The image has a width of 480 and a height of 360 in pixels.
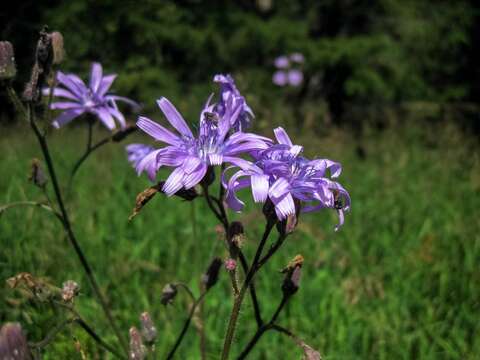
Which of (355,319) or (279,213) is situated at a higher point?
(279,213)

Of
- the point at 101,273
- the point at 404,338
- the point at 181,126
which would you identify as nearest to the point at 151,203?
the point at 101,273

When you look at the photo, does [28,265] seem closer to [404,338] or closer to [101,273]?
[101,273]

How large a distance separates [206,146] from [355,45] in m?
10.1

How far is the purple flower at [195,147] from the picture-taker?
53.2 inches

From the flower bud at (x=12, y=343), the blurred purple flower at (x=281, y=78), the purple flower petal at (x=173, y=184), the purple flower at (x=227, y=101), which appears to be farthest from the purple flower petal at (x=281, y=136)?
the blurred purple flower at (x=281, y=78)

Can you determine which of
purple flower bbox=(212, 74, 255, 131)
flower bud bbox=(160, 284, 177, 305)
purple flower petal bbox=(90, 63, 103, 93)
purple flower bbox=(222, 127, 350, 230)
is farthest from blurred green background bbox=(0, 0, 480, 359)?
purple flower petal bbox=(90, 63, 103, 93)

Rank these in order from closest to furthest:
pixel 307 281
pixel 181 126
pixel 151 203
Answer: pixel 181 126
pixel 307 281
pixel 151 203

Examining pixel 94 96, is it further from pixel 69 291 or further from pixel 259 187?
pixel 259 187

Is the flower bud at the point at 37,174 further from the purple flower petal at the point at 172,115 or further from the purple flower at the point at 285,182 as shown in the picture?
the purple flower at the point at 285,182

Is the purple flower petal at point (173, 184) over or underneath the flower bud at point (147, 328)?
over

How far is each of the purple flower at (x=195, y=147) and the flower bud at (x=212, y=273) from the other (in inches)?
18.0

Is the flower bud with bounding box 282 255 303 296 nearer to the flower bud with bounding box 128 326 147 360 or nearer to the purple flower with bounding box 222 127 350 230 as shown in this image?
the purple flower with bounding box 222 127 350 230

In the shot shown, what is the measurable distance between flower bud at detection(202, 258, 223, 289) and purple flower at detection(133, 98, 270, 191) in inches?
18.0

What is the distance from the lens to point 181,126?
5.00ft
